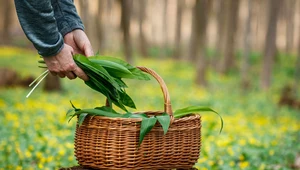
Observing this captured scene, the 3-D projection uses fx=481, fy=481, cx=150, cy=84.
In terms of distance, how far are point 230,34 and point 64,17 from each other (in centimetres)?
1735

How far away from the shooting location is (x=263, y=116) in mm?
9281

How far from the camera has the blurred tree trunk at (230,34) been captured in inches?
752

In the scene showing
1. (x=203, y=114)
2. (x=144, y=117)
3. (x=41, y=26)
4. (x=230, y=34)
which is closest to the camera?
(x=41, y=26)

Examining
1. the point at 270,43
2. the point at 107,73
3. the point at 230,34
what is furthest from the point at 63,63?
the point at 230,34

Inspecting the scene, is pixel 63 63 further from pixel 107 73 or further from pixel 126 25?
pixel 126 25

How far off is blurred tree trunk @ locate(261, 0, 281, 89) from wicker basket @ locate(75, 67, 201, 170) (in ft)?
44.5

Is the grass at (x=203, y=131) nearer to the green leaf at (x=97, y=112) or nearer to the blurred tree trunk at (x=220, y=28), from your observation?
the green leaf at (x=97, y=112)

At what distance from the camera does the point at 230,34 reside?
1941cm

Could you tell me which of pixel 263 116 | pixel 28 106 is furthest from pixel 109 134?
pixel 263 116

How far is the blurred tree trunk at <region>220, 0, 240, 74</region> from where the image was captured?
62.7ft

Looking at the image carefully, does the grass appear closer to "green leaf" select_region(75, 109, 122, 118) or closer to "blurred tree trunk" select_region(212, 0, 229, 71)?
"green leaf" select_region(75, 109, 122, 118)

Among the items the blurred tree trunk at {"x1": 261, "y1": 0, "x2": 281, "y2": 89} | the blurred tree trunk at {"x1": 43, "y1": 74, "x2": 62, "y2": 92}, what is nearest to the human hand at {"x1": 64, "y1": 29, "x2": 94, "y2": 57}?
the blurred tree trunk at {"x1": 43, "y1": 74, "x2": 62, "y2": 92}

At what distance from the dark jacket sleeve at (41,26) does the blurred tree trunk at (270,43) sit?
1386 cm

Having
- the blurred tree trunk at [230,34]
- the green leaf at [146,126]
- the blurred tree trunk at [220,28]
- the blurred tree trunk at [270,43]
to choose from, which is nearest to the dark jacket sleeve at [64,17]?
the green leaf at [146,126]
